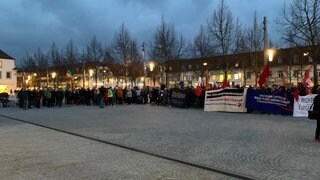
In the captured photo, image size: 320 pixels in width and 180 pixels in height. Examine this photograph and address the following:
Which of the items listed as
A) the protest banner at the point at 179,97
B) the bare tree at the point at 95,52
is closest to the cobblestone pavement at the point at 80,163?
the protest banner at the point at 179,97

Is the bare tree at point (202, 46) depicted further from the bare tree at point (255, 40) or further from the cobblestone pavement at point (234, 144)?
the cobblestone pavement at point (234, 144)

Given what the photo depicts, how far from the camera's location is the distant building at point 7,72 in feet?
335

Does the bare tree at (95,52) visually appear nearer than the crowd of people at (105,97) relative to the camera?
No

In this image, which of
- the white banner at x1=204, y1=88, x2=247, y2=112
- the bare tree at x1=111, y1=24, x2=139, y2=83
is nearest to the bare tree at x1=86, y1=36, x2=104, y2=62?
the bare tree at x1=111, y1=24, x2=139, y2=83

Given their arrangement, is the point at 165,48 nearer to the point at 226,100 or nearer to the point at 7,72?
the point at 226,100

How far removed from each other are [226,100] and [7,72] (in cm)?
9463

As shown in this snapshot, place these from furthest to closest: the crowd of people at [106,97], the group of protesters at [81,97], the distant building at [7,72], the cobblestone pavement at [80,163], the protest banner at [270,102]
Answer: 1. the distant building at [7,72]
2. the group of protesters at [81,97]
3. the crowd of people at [106,97]
4. the protest banner at [270,102]
5. the cobblestone pavement at [80,163]

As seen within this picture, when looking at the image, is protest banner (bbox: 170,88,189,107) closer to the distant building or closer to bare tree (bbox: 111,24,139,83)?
bare tree (bbox: 111,24,139,83)

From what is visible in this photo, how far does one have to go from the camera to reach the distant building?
10212cm

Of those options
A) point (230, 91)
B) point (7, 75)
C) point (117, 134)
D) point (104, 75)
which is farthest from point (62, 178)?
point (7, 75)

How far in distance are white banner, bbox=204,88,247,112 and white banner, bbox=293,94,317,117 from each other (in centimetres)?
314

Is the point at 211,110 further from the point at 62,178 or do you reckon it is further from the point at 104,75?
the point at 104,75

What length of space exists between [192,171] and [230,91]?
15.3 m

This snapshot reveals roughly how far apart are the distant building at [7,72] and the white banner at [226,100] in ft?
297
